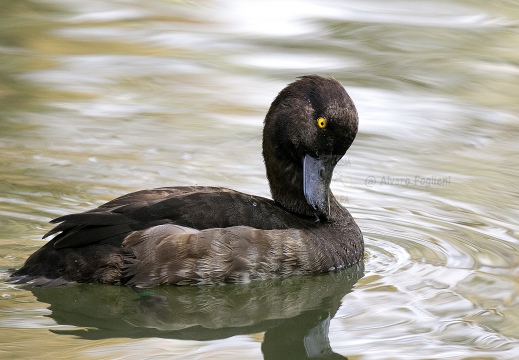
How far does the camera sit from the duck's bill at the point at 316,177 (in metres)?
6.56

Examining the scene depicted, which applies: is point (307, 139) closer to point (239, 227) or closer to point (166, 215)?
point (239, 227)

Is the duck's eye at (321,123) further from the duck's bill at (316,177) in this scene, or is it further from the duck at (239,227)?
the duck's bill at (316,177)

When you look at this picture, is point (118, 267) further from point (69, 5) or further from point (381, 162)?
point (69, 5)

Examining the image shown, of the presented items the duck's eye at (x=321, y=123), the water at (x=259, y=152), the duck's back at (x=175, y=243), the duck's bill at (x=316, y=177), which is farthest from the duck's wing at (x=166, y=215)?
the duck's eye at (x=321, y=123)

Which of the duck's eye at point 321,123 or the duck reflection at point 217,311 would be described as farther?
the duck's eye at point 321,123

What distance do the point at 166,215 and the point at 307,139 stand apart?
3.50ft

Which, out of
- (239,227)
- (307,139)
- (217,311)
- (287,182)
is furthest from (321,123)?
(217,311)

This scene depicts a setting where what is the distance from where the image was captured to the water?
5.43 metres

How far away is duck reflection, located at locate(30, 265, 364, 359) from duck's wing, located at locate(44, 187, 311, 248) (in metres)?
0.33

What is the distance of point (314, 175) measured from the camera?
259 inches

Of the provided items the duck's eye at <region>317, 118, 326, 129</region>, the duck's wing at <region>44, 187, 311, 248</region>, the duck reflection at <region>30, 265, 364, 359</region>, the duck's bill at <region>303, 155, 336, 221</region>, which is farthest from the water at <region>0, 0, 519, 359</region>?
the duck's eye at <region>317, 118, 326, 129</region>

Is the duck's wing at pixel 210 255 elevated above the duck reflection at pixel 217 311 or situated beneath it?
elevated above

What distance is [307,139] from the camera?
21.2 feet

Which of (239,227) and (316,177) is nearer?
(239,227)
